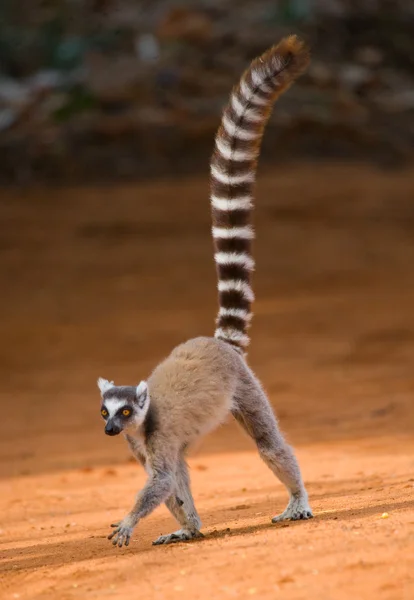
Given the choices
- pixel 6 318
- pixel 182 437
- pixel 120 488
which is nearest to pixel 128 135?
pixel 6 318

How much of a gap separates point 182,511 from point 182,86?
1694 cm

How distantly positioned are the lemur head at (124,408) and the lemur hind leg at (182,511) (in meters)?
0.41

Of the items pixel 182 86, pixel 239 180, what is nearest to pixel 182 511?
pixel 239 180

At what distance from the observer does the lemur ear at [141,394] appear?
194 inches

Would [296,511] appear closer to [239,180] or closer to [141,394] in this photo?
[141,394]

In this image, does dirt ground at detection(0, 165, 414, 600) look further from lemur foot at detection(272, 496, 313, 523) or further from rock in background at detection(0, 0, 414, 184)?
rock in background at detection(0, 0, 414, 184)

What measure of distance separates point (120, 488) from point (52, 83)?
636 inches

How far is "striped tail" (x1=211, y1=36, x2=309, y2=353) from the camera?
215 inches

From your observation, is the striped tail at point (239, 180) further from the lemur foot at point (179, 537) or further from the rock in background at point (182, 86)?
the rock in background at point (182, 86)

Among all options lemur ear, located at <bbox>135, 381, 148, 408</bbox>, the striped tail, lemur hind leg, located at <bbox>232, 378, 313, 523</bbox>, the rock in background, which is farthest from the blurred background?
lemur ear, located at <bbox>135, 381, 148, 408</bbox>

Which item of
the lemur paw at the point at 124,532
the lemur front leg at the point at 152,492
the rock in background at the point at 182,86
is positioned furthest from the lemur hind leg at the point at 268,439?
the rock in background at the point at 182,86

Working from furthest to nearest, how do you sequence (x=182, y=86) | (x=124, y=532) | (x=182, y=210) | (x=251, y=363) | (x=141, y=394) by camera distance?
(x=182, y=86), (x=182, y=210), (x=251, y=363), (x=141, y=394), (x=124, y=532)

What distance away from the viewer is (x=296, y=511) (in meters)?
5.17

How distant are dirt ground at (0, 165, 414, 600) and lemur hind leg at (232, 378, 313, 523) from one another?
0.62 ft
